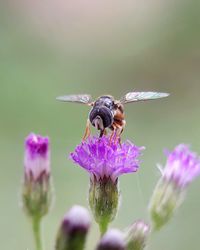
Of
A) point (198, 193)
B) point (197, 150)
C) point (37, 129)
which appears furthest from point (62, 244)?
point (37, 129)

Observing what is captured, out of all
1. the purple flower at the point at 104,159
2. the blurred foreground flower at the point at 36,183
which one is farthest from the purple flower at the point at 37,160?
the purple flower at the point at 104,159

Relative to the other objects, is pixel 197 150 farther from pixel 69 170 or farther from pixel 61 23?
pixel 61 23

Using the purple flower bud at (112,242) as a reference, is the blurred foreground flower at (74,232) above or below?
above

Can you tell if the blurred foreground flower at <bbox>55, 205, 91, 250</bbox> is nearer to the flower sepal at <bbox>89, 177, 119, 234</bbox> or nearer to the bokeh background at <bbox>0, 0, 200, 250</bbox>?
the flower sepal at <bbox>89, 177, 119, 234</bbox>

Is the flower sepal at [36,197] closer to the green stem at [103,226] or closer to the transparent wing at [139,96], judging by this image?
the green stem at [103,226]

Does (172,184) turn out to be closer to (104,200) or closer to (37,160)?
(104,200)

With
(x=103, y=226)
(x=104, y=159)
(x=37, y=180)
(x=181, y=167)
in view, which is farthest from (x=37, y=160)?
(x=181, y=167)
